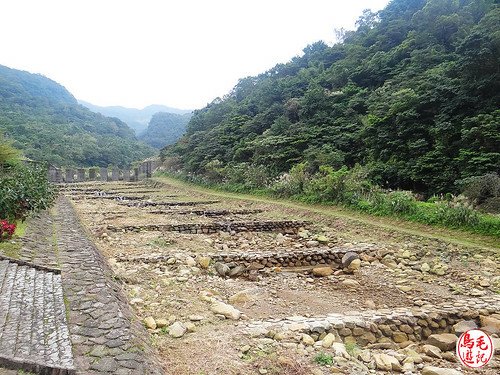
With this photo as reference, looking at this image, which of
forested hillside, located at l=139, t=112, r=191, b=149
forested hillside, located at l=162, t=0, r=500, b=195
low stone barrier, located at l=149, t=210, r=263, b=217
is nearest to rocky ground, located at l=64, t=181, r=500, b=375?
low stone barrier, located at l=149, t=210, r=263, b=217

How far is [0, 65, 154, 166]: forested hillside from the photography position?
48.2 m

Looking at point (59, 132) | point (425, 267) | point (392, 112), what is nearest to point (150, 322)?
point (425, 267)

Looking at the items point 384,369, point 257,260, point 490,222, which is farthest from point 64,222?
point 490,222

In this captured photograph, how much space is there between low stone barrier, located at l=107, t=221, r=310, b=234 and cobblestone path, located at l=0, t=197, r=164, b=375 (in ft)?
15.4

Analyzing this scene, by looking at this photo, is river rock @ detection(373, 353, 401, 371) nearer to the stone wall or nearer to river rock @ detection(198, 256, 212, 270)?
river rock @ detection(198, 256, 212, 270)

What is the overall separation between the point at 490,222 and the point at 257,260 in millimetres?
5980

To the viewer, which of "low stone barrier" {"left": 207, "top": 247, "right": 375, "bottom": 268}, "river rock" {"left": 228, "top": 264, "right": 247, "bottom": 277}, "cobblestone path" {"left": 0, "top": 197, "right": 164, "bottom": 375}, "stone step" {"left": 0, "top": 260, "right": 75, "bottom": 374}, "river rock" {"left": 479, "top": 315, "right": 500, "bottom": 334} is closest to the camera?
"stone step" {"left": 0, "top": 260, "right": 75, "bottom": 374}

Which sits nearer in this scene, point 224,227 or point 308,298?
point 308,298

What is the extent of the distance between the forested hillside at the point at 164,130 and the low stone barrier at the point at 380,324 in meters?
88.3

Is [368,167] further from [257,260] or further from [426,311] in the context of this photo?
[426,311]

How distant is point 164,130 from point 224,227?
94.3m

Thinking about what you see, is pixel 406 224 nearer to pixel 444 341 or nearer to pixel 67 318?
pixel 444 341

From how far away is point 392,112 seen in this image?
56.7 feet

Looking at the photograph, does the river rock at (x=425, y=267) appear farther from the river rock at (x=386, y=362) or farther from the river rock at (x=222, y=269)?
the river rock at (x=222, y=269)
